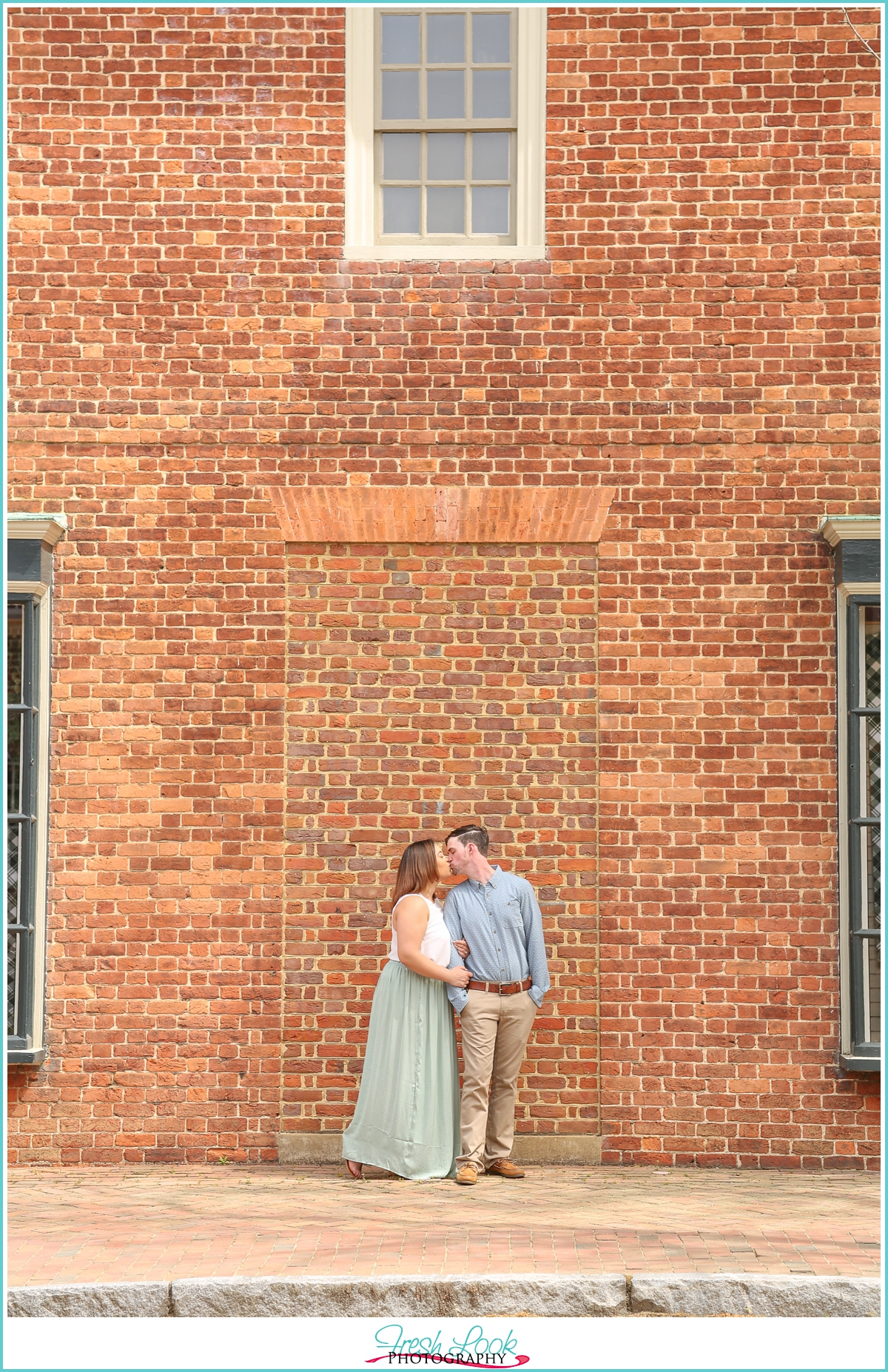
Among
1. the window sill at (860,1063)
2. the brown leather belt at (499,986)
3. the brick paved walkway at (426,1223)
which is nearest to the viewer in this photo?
the brick paved walkway at (426,1223)

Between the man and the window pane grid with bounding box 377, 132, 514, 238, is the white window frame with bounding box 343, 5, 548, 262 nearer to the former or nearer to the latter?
the window pane grid with bounding box 377, 132, 514, 238

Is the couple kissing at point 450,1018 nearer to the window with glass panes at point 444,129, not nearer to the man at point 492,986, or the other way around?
the man at point 492,986

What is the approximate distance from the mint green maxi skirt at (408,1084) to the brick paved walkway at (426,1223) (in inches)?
6.9

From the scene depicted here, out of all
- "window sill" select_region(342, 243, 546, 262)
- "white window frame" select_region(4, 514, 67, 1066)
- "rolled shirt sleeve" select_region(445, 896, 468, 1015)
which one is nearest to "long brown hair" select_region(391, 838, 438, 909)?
"rolled shirt sleeve" select_region(445, 896, 468, 1015)

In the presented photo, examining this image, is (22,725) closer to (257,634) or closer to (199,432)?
(257,634)

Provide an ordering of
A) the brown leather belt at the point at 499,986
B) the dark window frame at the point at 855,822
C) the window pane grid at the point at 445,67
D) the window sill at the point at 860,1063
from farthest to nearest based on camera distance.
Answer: the window pane grid at the point at 445,67 → the dark window frame at the point at 855,822 → the window sill at the point at 860,1063 → the brown leather belt at the point at 499,986

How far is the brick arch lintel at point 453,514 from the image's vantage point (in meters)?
8.57

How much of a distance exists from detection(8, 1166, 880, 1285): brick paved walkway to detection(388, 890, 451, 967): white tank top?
122 centimetres

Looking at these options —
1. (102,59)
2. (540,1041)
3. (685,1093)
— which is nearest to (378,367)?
(102,59)

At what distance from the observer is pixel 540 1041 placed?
838 cm

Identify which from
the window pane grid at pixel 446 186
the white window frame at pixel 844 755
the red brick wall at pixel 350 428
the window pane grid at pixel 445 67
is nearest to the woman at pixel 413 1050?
the red brick wall at pixel 350 428

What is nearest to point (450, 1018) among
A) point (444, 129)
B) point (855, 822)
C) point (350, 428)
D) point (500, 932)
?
point (500, 932)

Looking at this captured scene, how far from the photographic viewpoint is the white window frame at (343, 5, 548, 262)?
8641 millimetres

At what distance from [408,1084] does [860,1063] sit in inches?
105
